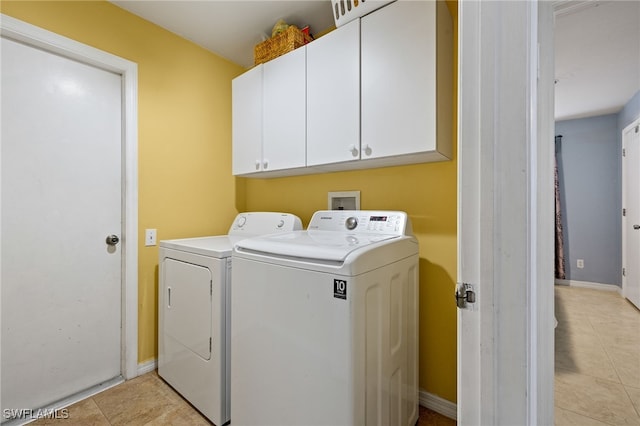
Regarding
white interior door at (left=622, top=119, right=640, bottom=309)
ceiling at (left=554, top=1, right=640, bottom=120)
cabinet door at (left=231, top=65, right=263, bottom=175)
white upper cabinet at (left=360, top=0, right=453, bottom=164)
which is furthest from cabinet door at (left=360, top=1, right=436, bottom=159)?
cabinet door at (left=231, top=65, right=263, bottom=175)

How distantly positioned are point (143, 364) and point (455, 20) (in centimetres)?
294

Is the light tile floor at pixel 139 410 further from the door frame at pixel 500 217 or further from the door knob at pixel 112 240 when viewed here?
the door frame at pixel 500 217

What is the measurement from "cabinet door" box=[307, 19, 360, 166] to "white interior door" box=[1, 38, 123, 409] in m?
1.34

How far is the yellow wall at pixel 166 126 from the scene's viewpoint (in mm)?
1828

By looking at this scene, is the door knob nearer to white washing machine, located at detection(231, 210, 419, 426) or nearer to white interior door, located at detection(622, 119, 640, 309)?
white washing machine, located at detection(231, 210, 419, 426)

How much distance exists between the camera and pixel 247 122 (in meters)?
2.13

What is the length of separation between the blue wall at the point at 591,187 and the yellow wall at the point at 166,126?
2.24 meters

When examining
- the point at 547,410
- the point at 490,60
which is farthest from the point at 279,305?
the point at 490,60

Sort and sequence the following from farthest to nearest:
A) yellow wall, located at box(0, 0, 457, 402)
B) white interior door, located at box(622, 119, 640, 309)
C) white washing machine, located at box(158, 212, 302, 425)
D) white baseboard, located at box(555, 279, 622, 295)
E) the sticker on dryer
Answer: yellow wall, located at box(0, 0, 457, 402), white washing machine, located at box(158, 212, 302, 425), the sticker on dryer, white baseboard, located at box(555, 279, 622, 295), white interior door, located at box(622, 119, 640, 309)

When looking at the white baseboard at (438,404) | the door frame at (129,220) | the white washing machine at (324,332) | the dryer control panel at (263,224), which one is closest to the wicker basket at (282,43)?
the door frame at (129,220)

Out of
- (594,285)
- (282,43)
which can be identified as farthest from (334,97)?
(594,285)

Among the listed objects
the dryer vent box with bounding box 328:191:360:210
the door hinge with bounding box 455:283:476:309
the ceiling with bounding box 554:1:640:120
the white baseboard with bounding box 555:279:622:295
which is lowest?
the white baseboard with bounding box 555:279:622:295

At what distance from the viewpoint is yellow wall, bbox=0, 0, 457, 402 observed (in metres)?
1.62

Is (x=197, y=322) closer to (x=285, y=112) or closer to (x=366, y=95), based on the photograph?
(x=285, y=112)
